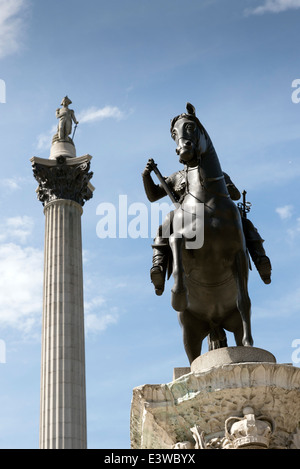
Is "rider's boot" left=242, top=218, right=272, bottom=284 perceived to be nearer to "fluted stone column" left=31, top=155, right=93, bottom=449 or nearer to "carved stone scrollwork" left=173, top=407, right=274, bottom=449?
"carved stone scrollwork" left=173, top=407, right=274, bottom=449

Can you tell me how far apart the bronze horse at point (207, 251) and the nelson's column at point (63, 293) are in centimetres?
1921

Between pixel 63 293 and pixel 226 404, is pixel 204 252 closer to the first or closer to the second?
pixel 226 404

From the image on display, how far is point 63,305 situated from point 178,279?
22.2m

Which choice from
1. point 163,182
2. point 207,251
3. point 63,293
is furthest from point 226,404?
point 63,293

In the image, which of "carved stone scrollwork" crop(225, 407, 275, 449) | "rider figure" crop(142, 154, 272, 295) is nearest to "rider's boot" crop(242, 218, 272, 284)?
"rider figure" crop(142, 154, 272, 295)

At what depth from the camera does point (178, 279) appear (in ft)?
28.6

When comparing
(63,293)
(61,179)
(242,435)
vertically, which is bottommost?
(242,435)

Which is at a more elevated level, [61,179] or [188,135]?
[61,179]

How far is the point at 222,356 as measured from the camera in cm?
816

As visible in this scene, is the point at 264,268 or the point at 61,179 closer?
the point at 264,268

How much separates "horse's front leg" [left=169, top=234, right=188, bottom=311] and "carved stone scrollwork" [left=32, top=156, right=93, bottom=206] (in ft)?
79.4

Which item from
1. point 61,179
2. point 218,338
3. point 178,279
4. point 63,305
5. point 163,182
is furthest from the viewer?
point 61,179
